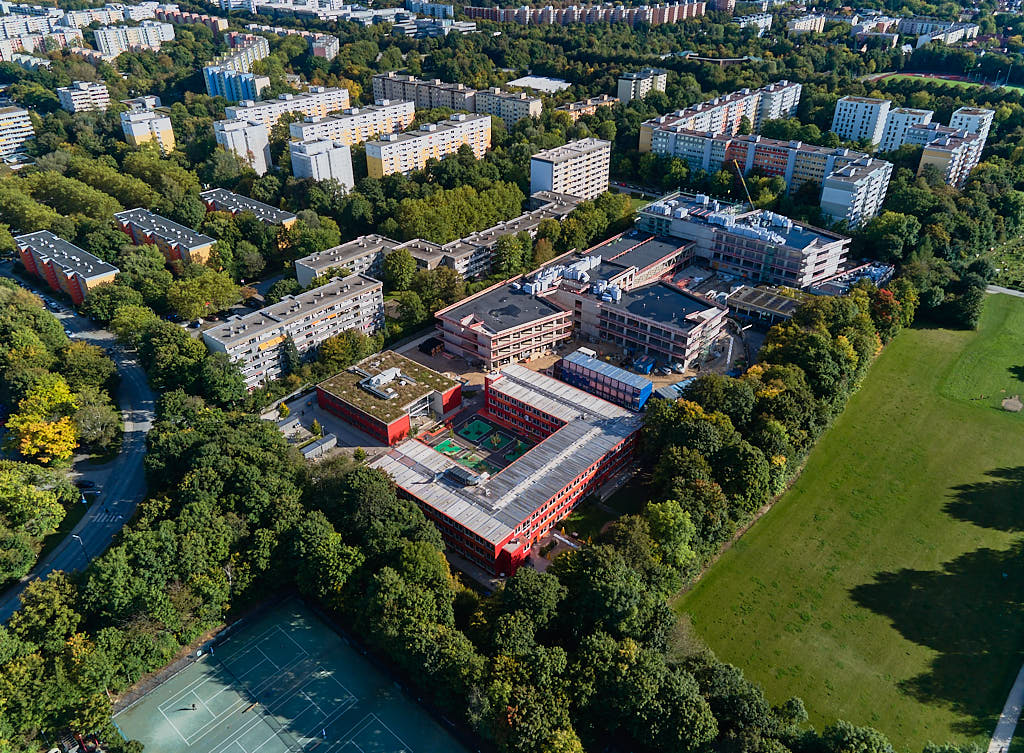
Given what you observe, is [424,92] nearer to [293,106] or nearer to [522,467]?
[293,106]

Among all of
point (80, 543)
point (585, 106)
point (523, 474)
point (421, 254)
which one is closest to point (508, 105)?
point (585, 106)

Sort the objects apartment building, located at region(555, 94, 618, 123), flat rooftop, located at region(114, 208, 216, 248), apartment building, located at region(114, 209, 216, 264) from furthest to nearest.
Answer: apartment building, located at region(555, 94, 618, 123) → flat rooftop, located at region(114, 208, 216, 248) → apartment building, located at region(114, 209, 216, 264)

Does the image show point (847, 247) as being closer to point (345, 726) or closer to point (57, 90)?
point (345, 726)

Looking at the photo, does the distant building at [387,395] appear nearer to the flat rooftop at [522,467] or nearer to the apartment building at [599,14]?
the flat rooftop at [522,467]

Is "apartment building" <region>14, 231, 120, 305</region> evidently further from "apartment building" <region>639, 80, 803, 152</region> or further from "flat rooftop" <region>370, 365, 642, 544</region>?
"apartment building" <region>639, 80, 803, 152</region>

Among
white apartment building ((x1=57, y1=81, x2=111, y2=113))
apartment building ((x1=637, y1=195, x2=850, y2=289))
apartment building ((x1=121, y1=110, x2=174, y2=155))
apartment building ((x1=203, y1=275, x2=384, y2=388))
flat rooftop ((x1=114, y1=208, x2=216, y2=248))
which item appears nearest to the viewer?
apartment building ((x1=203, y1=275, x2=384, y2=388))

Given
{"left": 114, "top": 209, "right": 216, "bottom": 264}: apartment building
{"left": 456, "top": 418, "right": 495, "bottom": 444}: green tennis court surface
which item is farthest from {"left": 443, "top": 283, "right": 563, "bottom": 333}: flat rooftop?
{"left": 114, "top": 209, "right": 216, "bottom": 264}: apartment building

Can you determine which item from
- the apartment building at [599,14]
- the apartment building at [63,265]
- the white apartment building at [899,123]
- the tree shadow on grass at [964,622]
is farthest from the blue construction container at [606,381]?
the apartment building at [599,14]
